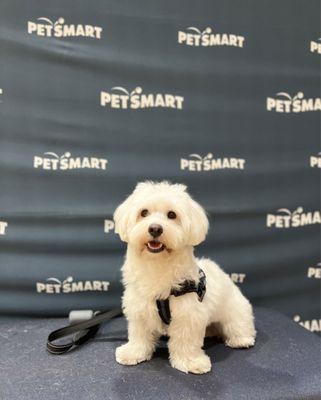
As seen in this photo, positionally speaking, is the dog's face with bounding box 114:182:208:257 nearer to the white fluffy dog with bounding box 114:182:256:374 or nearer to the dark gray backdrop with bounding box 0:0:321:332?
the white fluffy dog with bounding box 114:182:256:374

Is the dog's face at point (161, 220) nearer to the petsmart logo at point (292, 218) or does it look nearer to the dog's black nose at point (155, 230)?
the dog's black nose at point (155, 230)

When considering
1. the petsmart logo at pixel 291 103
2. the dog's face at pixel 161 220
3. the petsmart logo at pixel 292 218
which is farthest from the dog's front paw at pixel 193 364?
the petsmart logo at pixel 291 103

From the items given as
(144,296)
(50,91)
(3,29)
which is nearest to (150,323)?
(144,296)

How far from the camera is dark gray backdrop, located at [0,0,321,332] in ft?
6.33

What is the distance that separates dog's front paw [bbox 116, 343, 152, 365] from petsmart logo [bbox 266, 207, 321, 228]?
95cm

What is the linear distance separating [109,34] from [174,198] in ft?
3.16

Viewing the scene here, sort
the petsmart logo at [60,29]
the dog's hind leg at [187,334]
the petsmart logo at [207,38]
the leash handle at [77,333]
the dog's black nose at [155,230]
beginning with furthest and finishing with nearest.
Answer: the petsmart logo at [207,38] < the petsmart logo at [60,29] < the leash handle at [77,333] < the dog's hind leg at [187,334] < the dog's black nose at [155,230]

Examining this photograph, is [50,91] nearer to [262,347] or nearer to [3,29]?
[3,29]

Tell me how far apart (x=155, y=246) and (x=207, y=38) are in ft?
3.71

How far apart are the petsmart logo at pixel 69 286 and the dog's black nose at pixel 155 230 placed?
79cm

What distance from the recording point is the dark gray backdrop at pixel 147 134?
6.33 ft

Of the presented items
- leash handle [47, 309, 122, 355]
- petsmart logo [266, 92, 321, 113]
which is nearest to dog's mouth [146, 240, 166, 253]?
leash handle [47, 309, 122, 355]

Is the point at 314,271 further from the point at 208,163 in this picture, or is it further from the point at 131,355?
the point at 131,355

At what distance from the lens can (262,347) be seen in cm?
169
